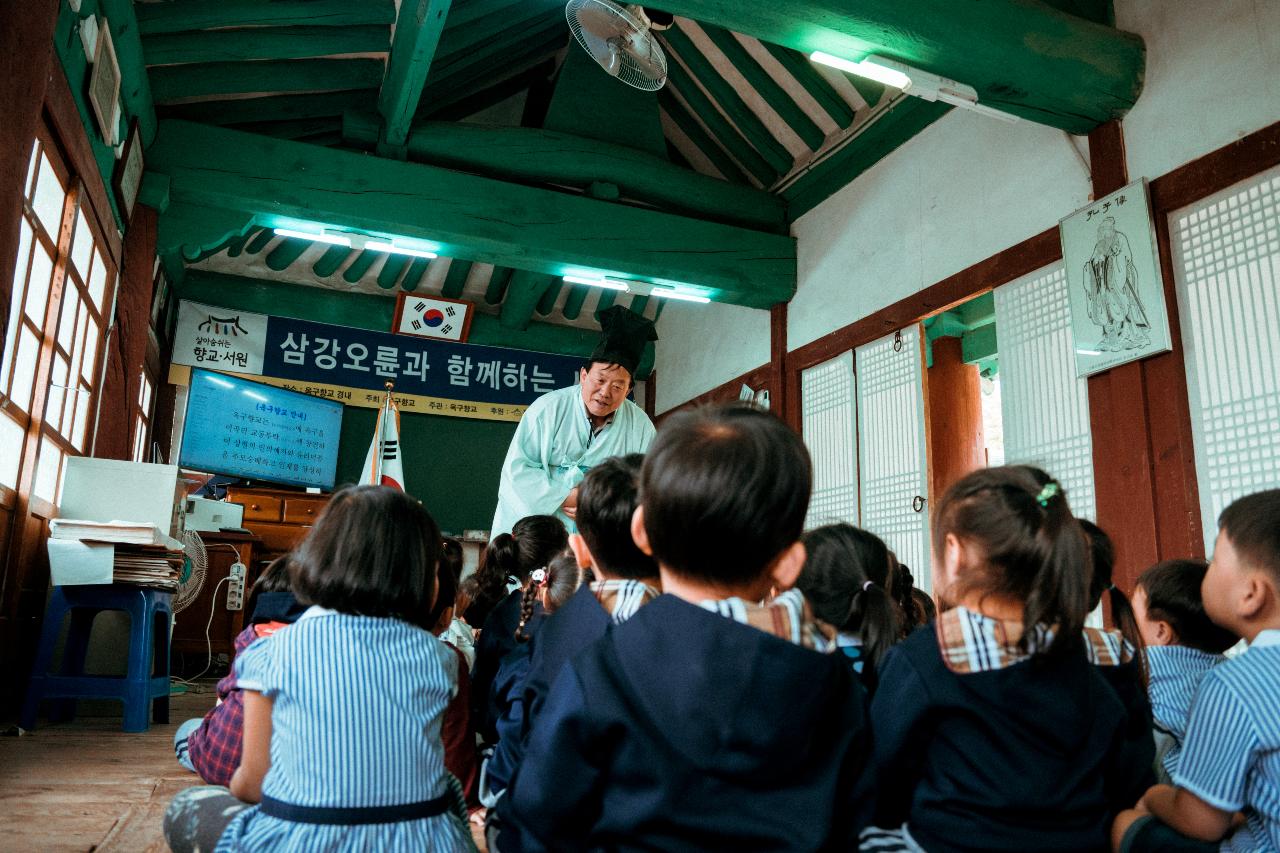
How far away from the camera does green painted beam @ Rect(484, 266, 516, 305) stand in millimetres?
6793

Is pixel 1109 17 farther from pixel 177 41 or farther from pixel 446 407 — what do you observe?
pixel 446 407

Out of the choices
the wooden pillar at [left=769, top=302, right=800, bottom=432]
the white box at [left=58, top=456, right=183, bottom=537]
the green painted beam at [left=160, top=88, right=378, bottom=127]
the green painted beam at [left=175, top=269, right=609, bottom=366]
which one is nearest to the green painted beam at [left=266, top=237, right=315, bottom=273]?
the green painted beam at [left=175, top=269, right=609, bottom=366]

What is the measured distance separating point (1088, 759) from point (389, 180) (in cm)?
432

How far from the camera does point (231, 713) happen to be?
1755 millimetres

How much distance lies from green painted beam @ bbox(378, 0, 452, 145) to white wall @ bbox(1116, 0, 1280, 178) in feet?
8.42

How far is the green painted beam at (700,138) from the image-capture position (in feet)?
18.7

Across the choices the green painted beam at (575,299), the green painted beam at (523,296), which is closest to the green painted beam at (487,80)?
the green painted beam at (523,296)

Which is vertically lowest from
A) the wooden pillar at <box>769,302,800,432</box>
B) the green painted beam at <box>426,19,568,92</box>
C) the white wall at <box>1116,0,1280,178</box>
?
the wooden pillar at <box>769,302,800,432</box>

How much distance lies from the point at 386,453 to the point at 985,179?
4.30 metres

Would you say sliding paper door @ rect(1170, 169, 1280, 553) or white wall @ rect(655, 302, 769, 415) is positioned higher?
white wall @ rect(655, 302, 769, 415)

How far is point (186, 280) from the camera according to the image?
20.4ft

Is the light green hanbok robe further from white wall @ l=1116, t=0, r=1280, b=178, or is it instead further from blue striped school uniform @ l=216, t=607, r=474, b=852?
white wall @ l=1116, t=0, r=1280, b=178

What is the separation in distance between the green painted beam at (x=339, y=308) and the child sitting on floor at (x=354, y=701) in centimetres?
578

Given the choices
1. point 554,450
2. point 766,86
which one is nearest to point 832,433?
point 766,86
